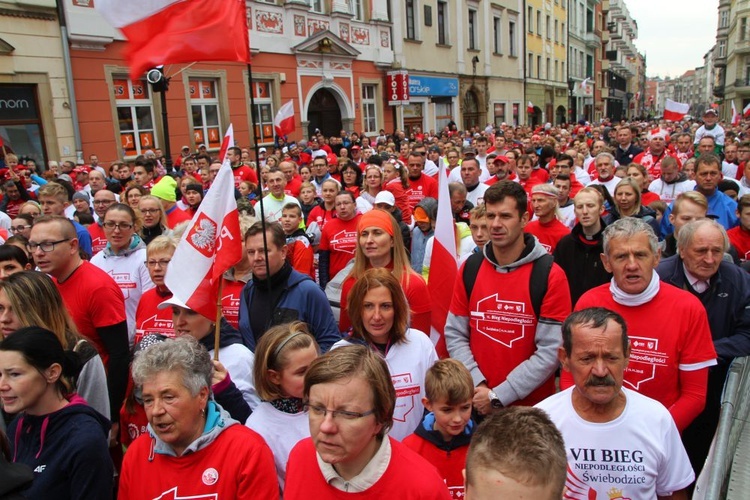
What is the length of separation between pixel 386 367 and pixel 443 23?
29064mm

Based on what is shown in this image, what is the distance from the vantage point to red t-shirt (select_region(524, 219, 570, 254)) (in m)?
5.11

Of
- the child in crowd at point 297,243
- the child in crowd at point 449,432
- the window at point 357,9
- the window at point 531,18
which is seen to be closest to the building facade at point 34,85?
the child in crowd at point 297,243

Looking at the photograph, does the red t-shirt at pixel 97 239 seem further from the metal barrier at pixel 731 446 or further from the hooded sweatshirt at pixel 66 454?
the metal barrier at pixel 731 446

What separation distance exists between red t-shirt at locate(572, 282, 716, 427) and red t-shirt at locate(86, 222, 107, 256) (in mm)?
4780

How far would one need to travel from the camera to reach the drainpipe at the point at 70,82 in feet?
41.2

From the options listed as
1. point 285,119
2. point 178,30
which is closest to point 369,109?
point 285,119

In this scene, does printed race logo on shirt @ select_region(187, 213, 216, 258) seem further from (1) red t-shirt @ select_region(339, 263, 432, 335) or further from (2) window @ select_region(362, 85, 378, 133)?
(2) window @ select_region(362, 85, 378, 133)

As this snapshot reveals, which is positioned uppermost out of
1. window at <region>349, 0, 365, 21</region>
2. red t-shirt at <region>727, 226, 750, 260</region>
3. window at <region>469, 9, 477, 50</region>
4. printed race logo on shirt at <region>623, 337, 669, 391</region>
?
window at <region>469, 9, 477, 50</region>

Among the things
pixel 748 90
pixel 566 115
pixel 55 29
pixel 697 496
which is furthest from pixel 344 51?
pixel 748 90

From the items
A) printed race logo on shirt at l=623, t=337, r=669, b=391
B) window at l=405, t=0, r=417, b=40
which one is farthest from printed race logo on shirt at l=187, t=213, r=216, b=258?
window at l=405, t=0, r=417, b=40

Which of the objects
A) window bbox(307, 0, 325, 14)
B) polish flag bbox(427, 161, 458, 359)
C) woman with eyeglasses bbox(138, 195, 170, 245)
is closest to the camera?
polish flag bbox(427, 161, 458, 359)

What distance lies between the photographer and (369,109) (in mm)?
23562

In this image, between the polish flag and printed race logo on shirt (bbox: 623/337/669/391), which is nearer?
printed race logo on shirt (bbox: 623/337/669/391)

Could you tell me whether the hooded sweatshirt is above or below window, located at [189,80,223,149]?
below
